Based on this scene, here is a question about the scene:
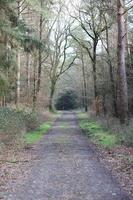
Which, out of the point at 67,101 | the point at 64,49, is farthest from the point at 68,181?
the point at 67,101

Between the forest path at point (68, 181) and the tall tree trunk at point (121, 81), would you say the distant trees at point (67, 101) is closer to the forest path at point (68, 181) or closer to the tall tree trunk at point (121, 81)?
the tall tree trunk at point (121, 81)

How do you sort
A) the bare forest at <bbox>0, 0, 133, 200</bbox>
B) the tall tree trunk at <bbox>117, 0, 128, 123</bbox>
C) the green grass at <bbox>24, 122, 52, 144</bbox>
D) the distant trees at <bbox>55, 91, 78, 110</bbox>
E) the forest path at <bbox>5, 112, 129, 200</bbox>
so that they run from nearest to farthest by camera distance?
the forest path at <bbox>5, 112, 129, 200</bbox> → the bare forest at <bbox>0, 0, 133, 200</bbox> → the green grass at <bbox>24, 122, 52, 144</bbox> → the tall tree trunk at <bbox>117, 0, 128, 123</bbox> → the distant trees at <bbox>55, 91, 78, 110</bbox>

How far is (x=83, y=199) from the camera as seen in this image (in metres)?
9.11

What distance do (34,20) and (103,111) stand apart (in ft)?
45.5

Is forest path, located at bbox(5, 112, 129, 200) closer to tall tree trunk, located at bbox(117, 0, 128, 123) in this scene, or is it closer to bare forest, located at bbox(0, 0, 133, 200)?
bare forest, located at bbox(0, 0, 133, 200)

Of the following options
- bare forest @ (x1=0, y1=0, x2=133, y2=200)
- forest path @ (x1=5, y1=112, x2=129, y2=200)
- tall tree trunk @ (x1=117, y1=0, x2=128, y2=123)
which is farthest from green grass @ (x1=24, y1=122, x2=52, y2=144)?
forest path @ (x1=5, y1=112, x2=129, y2=200)

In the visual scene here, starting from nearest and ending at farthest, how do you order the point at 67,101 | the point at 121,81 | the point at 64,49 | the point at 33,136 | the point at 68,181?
the point at 68,181 → the point at 121,81 → the point at 33,136 → the point at 64,49 → the point at 67,101

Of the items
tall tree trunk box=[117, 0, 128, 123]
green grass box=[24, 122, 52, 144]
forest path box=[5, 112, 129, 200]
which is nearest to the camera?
forest path box=[5, 112, 129, 200]

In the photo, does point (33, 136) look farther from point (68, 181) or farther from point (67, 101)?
point (67, 101)

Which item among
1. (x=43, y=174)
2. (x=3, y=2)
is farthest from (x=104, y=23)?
(x=43, y=174)

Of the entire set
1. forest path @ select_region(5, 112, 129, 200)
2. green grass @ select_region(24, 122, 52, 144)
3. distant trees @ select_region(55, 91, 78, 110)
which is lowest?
forest path @ select_region(5, 112, 129, 200)

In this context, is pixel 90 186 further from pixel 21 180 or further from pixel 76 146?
pixel 76 146

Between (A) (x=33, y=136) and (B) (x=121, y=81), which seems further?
(A) (x=33, y=136)

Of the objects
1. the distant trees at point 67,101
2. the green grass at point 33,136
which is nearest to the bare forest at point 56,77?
the green grass at point 33,136
